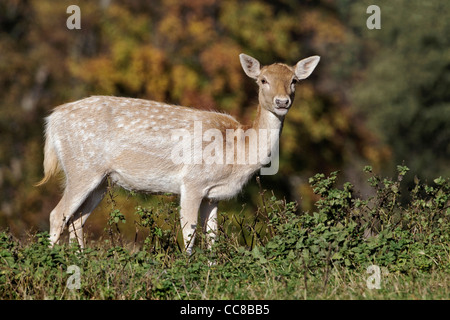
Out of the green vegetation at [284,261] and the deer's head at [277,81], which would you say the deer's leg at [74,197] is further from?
the deer's head at [277,81]

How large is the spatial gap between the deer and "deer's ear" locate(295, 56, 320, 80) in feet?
0.44

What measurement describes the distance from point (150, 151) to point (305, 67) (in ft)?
6.01

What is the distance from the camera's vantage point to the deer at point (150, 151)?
759 cm

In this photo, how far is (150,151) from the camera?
25.3ft

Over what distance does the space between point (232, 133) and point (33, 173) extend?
9042 millimetres

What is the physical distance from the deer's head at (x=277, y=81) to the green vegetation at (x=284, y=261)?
1070mm

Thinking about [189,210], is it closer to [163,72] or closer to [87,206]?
[87,206]

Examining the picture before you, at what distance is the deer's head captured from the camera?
742 centimetres

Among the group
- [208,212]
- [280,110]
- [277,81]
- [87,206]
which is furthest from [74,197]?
[277,81]

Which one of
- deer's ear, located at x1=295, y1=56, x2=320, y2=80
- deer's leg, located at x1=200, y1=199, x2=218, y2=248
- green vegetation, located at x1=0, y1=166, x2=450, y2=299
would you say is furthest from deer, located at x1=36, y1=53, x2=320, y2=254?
green vegetation, located at x1=0, y1=166, x2=450, y2=299

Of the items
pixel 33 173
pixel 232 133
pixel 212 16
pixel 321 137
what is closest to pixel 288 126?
pixel 321 137

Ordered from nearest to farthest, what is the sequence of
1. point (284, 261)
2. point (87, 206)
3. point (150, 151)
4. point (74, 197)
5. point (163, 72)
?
point (284, 261) → point (74, 197) → point (150, 151) → point (87, 206) → point (163, 72)

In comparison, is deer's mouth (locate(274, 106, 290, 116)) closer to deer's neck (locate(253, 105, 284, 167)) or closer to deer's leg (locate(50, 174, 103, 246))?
deer's neck (locate(253, 105, 284, 167))
